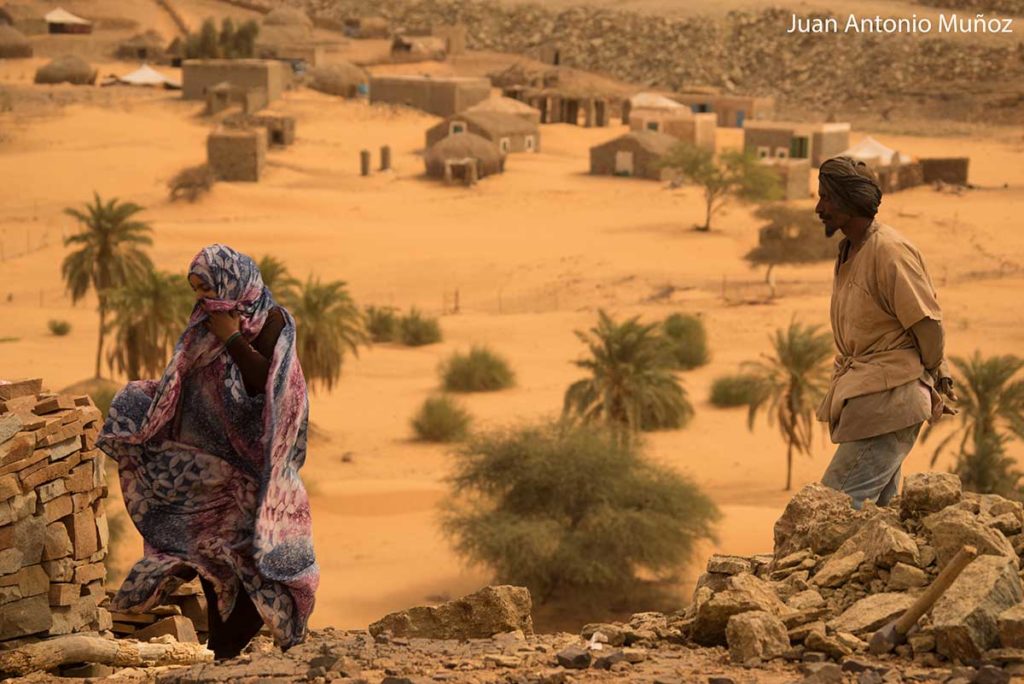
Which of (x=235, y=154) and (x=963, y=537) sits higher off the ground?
(x=963, y=537)

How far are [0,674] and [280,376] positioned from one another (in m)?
1.23

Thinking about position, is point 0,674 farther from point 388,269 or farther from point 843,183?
point 388,269

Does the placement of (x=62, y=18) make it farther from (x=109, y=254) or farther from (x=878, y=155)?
(x=109, y=254)

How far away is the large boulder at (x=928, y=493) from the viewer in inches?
208

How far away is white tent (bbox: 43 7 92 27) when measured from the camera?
6675 cm

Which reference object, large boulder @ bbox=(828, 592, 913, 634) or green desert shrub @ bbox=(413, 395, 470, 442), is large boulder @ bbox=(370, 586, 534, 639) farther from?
green desert shrub @ bbox=(413, 395, 470, 442)

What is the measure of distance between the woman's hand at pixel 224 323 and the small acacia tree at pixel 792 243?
A: 31.0 m

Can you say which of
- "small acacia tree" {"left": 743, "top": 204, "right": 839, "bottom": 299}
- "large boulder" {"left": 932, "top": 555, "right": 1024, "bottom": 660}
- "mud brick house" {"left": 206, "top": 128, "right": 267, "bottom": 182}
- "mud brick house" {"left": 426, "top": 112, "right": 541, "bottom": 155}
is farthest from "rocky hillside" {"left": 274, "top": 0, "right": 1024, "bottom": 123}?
"large boulder" {"left": 932, "top": 555, "right": 1024, "bottom": 660}

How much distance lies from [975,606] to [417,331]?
24.9m

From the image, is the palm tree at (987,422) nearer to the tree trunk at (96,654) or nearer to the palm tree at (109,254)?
the palm tree at (109,254)

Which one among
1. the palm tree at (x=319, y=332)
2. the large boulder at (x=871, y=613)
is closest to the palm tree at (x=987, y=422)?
the palm tree at (x=319, y=332)

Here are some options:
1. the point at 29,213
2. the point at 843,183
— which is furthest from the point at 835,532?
the point at 29,213

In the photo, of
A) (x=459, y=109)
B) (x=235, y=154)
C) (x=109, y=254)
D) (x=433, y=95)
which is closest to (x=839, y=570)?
(x=109, y=254)

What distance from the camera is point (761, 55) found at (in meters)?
77.5
